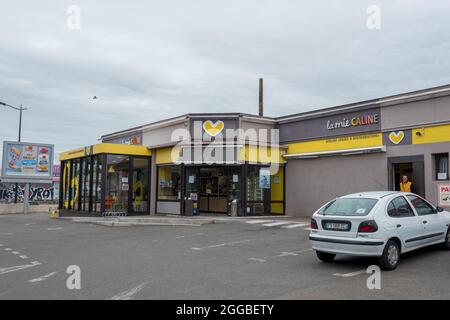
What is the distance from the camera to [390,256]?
7.97m

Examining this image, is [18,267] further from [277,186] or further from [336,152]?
[277,186]

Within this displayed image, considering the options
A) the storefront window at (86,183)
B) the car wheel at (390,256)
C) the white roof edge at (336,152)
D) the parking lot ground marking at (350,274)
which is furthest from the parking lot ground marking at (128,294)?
the storefront window at (86,183)

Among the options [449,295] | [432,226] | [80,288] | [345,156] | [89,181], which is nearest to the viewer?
[449,295]

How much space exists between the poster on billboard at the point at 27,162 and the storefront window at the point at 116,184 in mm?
7783

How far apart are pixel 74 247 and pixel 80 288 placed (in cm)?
521

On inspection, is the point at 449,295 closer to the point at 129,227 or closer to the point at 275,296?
the point at 275,296

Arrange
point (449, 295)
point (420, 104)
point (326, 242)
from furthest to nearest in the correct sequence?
point (420, 104)
point (326, 242)
point (449, 295)

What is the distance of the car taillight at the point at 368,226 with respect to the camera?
309 inches

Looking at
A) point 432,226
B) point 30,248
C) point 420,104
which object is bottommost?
point 30,248

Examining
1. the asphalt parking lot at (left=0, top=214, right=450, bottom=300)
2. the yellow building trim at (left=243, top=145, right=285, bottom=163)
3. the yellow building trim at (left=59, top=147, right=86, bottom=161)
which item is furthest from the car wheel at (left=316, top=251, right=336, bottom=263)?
the yellow building trim at (left=59, top=147, right=86, bottom=161)

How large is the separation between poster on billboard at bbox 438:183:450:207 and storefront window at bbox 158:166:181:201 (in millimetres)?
11343

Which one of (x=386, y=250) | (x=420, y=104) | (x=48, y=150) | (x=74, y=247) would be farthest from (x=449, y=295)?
(x=48, y=150)

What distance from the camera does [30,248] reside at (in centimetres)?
1172

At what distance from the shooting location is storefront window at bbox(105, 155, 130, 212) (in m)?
20.9
